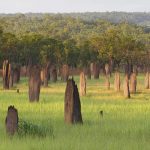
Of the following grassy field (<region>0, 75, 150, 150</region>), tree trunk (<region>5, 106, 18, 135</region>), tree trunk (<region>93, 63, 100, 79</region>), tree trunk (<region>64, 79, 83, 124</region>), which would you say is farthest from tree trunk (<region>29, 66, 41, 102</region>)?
tree trunk (<region>93, 63, 100, 79</region>)

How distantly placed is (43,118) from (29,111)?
3.31 m

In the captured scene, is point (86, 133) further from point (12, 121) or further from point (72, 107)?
point (72, 107)

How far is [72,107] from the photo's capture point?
62.7 feet

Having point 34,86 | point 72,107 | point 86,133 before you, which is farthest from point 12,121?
point 34,86

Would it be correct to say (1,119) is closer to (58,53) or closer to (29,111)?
(29,111)

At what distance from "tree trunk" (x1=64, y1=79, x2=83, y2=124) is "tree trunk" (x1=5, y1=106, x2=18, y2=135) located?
3.67m

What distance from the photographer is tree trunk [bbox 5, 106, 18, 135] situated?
15.2m

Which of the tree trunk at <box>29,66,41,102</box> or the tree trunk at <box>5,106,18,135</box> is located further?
the tree trunk at <box>29,66,41,102</box>

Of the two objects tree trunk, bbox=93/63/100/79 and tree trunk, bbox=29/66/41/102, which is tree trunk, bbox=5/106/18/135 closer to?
tree trunk, bbox=29/66/41/102

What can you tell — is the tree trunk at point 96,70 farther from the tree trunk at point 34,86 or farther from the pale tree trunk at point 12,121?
the pale tree trunk at point 12,121

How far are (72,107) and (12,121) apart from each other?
4.14m

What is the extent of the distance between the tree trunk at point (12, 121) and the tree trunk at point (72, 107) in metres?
3.67

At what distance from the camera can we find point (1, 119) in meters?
19.6

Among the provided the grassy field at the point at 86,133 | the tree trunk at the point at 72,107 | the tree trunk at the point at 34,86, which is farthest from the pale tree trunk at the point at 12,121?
the tree trunk at the point at 34,86
